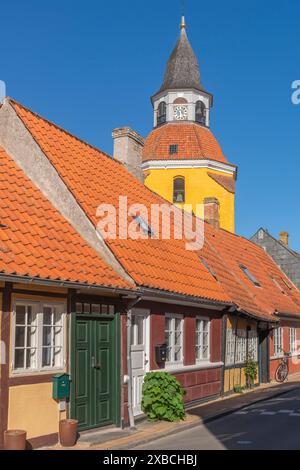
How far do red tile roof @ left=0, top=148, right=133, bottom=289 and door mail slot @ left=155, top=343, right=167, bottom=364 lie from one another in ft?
→ 8.03

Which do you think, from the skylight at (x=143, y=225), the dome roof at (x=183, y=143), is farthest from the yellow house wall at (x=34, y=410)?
the dome roof at (x=183, y=143)

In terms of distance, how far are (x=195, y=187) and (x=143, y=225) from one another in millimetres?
28846

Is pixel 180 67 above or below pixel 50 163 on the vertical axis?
above

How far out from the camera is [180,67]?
51.7 metres

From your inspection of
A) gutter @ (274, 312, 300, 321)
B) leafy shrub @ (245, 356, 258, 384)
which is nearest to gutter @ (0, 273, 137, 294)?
leafy shrub @ (245, 356, 258, 384)

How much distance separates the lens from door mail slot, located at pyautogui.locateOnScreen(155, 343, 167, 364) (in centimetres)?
1507

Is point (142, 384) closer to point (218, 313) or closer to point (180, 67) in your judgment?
point (218, 313)

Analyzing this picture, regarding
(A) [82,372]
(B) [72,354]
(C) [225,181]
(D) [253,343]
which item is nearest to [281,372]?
(D) [253,343]

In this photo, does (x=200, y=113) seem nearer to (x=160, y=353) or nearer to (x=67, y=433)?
(x=160, y=353)

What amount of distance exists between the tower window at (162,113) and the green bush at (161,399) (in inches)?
1483

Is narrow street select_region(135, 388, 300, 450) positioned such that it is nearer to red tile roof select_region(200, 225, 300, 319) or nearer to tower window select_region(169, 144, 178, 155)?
red tile roof select_region(200, 225, 300, 319)

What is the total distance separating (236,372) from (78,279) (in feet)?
36.5

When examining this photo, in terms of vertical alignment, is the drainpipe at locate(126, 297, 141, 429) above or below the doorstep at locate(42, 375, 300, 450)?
above

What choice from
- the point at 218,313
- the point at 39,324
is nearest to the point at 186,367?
the point at 218,313
